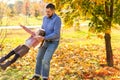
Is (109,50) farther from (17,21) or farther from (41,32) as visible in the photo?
(17,21)

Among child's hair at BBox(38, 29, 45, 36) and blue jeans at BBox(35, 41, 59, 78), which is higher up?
child's hair at BBox(38, 29, 45, 36)

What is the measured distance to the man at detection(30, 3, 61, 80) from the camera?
8.07 metres

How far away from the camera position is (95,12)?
10633 millimetres

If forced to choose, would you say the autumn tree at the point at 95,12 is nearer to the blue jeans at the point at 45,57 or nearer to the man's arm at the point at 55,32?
the man's arm at the point at 55,32

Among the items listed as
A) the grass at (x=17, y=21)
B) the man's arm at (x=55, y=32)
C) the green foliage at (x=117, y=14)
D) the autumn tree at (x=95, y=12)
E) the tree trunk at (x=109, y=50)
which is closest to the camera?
the man's arm at (x=55, y=32)

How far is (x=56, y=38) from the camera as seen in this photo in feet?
26.8

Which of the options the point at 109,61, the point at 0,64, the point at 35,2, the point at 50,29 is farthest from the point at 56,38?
the point at 35,2

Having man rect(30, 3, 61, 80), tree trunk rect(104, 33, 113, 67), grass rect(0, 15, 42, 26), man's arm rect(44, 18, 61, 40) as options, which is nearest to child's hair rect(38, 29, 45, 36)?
man rect(30, 3, 61, 80)

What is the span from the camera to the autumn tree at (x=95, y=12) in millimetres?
10250

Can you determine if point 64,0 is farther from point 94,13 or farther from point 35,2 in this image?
point 35,2

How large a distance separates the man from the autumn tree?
193 centimetres

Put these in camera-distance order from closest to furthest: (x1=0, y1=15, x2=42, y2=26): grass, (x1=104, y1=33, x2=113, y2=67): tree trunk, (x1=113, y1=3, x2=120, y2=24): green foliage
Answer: (x1=113, y1=3, x2=120, y2=24): green foliage, (x1=104, y1=33, x2=113, y2=67): tree trunk, (x1=0, y1=15, x2=42, y2=26): grass

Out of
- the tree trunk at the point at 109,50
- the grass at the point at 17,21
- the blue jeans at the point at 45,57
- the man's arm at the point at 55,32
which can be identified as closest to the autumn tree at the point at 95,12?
the tree trunk at the point at 109,50

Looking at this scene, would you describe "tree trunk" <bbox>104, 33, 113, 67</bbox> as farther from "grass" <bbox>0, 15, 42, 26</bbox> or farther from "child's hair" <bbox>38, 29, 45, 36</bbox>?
"grass" <bbox>0, 15, 42, 26</bbox>
